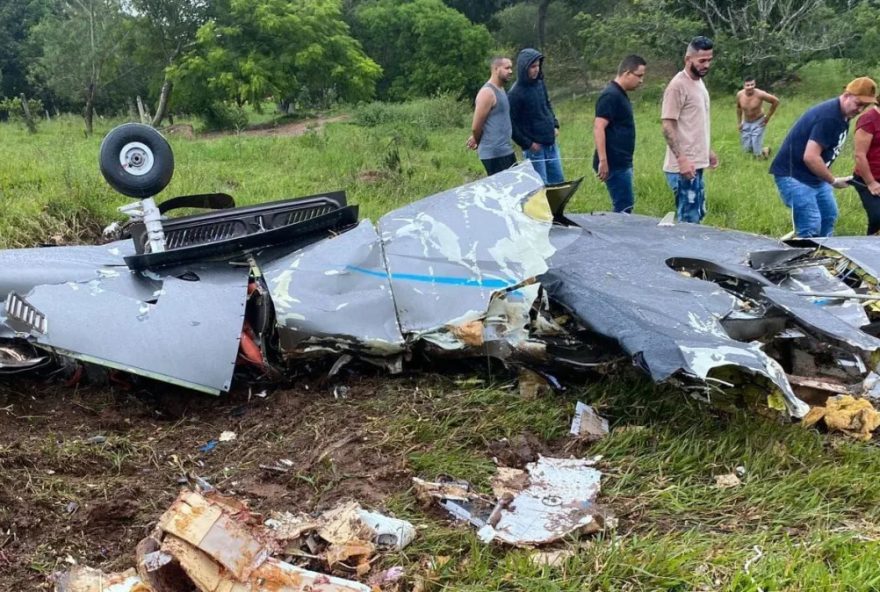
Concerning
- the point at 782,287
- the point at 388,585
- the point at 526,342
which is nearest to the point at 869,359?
the point at 782,287

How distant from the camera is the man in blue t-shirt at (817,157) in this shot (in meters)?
4.66

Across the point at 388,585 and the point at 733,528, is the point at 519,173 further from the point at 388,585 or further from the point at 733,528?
the point at 388,585

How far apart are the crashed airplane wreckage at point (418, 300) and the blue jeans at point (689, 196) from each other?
1.63m

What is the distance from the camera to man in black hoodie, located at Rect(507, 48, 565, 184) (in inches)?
224

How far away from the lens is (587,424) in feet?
9.77

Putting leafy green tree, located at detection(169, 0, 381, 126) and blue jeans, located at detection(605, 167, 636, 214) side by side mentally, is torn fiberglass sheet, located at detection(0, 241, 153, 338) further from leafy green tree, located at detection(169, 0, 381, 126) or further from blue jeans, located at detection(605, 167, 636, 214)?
leafy green tree, located at detection(169, 0, 381, 126)

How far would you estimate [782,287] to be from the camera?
11.7 ft

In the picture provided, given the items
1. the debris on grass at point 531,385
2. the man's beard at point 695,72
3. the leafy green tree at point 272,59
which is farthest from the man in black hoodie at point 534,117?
the leafy green tree at point 272,59

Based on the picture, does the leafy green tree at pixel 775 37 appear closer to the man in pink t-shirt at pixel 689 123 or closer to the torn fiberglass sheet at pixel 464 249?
the man in pink t-shirt at pixel 689 123

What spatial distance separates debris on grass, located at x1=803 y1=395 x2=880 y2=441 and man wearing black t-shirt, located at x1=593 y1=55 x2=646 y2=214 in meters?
2.79

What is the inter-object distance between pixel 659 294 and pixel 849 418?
916mm

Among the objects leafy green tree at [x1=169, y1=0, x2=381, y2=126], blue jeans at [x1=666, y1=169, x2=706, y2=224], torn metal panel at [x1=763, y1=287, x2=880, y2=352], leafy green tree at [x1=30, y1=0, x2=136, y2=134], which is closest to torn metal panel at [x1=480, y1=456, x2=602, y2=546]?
torn metal panel at [x1=763, y1=287, x2=880, y2=352]

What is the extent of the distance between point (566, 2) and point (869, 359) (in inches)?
1238

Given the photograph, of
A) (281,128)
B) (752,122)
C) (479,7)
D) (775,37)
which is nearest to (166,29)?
(281,128)
